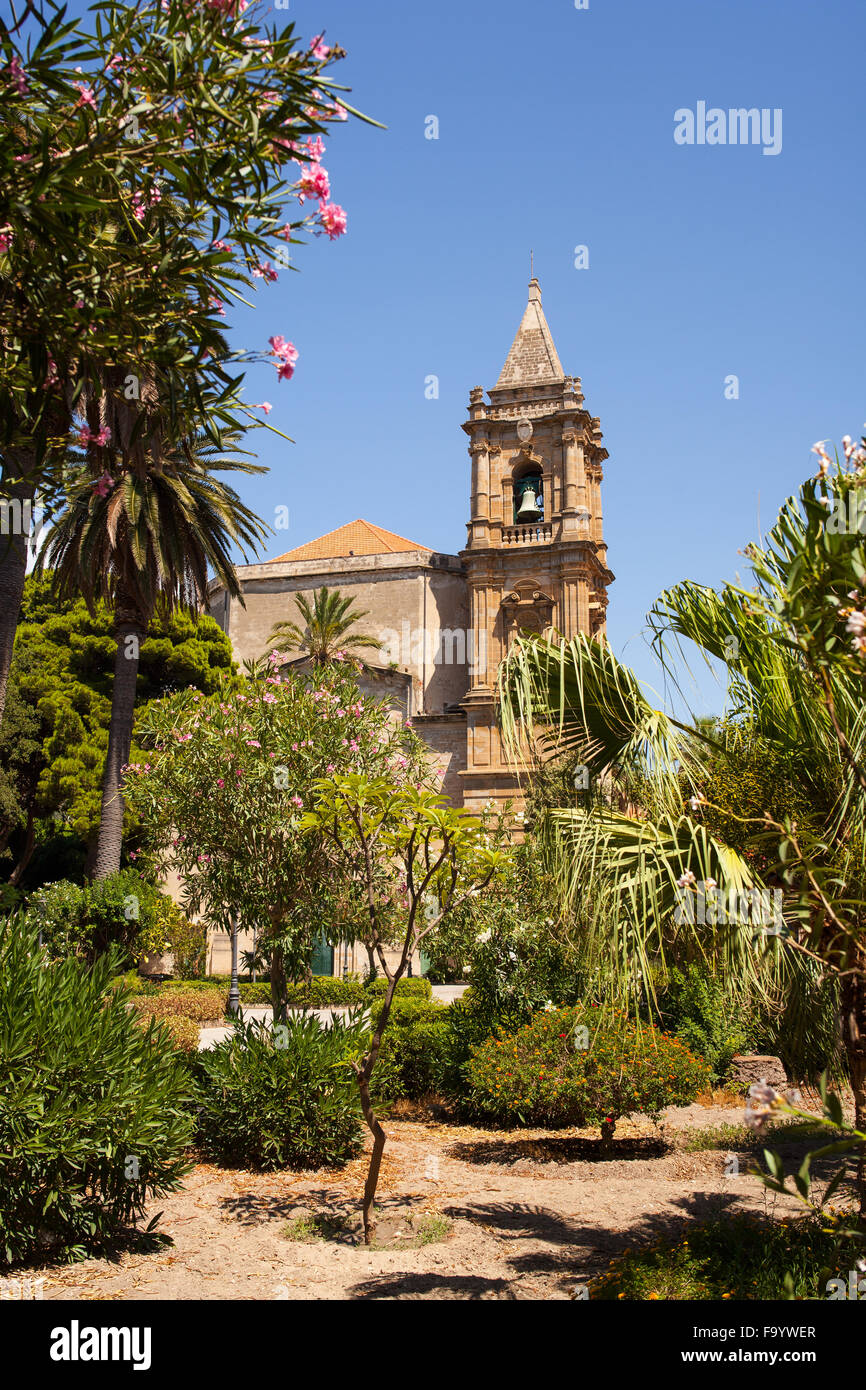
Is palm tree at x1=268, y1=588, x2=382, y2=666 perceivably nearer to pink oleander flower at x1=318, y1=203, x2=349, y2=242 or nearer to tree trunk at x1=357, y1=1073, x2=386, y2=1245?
tree trunk at x1=357, y1=1073, x2=386, y2=1245

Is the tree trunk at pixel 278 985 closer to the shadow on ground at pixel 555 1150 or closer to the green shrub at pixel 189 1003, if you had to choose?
the shadow on ground at pixel 555 1150

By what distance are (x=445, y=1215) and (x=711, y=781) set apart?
203 inches

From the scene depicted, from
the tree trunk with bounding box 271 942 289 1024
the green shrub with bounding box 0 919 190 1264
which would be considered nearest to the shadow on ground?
the tree trunk with bounding box 271 942 289 1024

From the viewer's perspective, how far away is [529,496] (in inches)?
1613

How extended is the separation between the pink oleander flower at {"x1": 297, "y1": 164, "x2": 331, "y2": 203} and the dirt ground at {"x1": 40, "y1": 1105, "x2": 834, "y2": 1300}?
6549mm

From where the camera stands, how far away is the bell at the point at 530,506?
40906 mm

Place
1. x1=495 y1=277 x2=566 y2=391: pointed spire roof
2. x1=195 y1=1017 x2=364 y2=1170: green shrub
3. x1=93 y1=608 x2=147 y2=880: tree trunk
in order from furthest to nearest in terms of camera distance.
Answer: x1=495 y1=277 x2=566 y2=391: pointed spire roof → x1=93 y1=608 x2=147 y2=880: tree trunk → x1=195 y1=1017 x2=364 y2=1170: green shrub

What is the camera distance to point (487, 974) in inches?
544

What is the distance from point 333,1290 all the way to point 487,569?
113 feet

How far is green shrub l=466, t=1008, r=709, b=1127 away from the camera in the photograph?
11.9 metres

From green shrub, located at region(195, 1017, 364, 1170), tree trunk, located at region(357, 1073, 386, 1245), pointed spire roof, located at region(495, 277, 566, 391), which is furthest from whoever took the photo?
pointed spire roof, located at region(495, 277, 566, 391)

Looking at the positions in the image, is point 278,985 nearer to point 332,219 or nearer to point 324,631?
point 332,219
